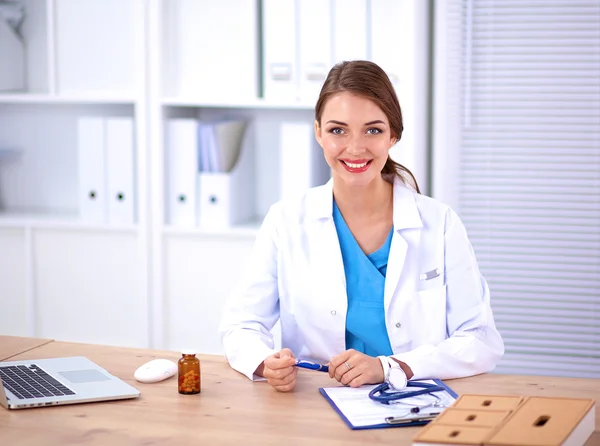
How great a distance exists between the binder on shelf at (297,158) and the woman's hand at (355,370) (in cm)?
132

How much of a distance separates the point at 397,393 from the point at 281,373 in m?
0.23

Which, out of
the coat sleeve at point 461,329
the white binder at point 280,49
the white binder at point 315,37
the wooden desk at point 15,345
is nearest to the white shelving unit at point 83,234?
the white binder at point 280,49

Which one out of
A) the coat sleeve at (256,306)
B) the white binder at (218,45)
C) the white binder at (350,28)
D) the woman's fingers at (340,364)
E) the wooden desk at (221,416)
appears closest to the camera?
the wooden desk at (221,416)

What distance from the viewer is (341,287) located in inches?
78.9

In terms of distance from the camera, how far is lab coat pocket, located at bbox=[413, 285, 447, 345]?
198 centimetres

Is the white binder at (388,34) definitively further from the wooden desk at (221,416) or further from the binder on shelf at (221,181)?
the wooden desk at (221,416)

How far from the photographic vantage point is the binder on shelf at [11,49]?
3357 millimetres

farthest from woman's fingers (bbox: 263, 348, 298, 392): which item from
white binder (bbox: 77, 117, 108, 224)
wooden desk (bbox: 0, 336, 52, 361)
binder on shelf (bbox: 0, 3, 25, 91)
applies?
binder on shelf (bbox: 0, 3, 25, 91)

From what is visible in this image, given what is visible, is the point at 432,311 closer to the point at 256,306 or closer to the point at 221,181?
the point at 256,306

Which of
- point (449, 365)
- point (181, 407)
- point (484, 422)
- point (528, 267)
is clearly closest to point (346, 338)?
point (449, 365)

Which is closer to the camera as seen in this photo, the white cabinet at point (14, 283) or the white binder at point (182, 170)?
the white binder at point (182, 170)

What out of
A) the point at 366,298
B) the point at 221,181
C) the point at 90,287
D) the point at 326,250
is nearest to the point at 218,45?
the point at 221,181

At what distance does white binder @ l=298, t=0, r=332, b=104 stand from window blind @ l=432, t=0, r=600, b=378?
0.38 m

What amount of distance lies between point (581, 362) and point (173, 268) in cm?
149
